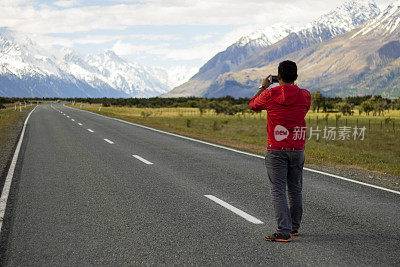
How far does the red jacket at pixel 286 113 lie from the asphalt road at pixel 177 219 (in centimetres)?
121

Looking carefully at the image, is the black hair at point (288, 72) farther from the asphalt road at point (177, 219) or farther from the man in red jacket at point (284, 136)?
the asphalt road at point (177, 219)

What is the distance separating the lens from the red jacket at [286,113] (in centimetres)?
442

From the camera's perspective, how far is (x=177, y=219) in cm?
526

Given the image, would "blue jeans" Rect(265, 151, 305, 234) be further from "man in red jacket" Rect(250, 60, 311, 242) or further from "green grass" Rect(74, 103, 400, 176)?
"green grass" Rect(74, 103, 400, 176)

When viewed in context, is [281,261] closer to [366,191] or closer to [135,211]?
[135,211]

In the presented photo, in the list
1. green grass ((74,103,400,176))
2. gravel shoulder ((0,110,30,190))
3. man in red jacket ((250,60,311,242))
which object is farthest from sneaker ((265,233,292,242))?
green grass ((74,103,400,176))

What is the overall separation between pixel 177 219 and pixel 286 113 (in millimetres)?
2129

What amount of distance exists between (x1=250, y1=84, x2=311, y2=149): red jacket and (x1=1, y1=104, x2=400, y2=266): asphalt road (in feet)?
3.98

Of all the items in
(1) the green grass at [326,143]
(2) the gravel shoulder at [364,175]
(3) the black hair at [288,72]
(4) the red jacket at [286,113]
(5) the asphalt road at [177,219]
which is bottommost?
(1) the green grass at [326,143]

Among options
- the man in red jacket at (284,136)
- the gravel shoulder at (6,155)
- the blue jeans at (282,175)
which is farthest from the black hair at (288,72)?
the gravel shoulder at (6,155)

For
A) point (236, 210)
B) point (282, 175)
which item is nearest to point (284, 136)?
point (282, 175)

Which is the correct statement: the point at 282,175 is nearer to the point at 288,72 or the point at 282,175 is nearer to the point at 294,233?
the point at 294,233

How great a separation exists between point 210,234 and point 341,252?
1521 millimetres

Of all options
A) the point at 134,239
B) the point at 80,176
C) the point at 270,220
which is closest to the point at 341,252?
the point at 270,220
